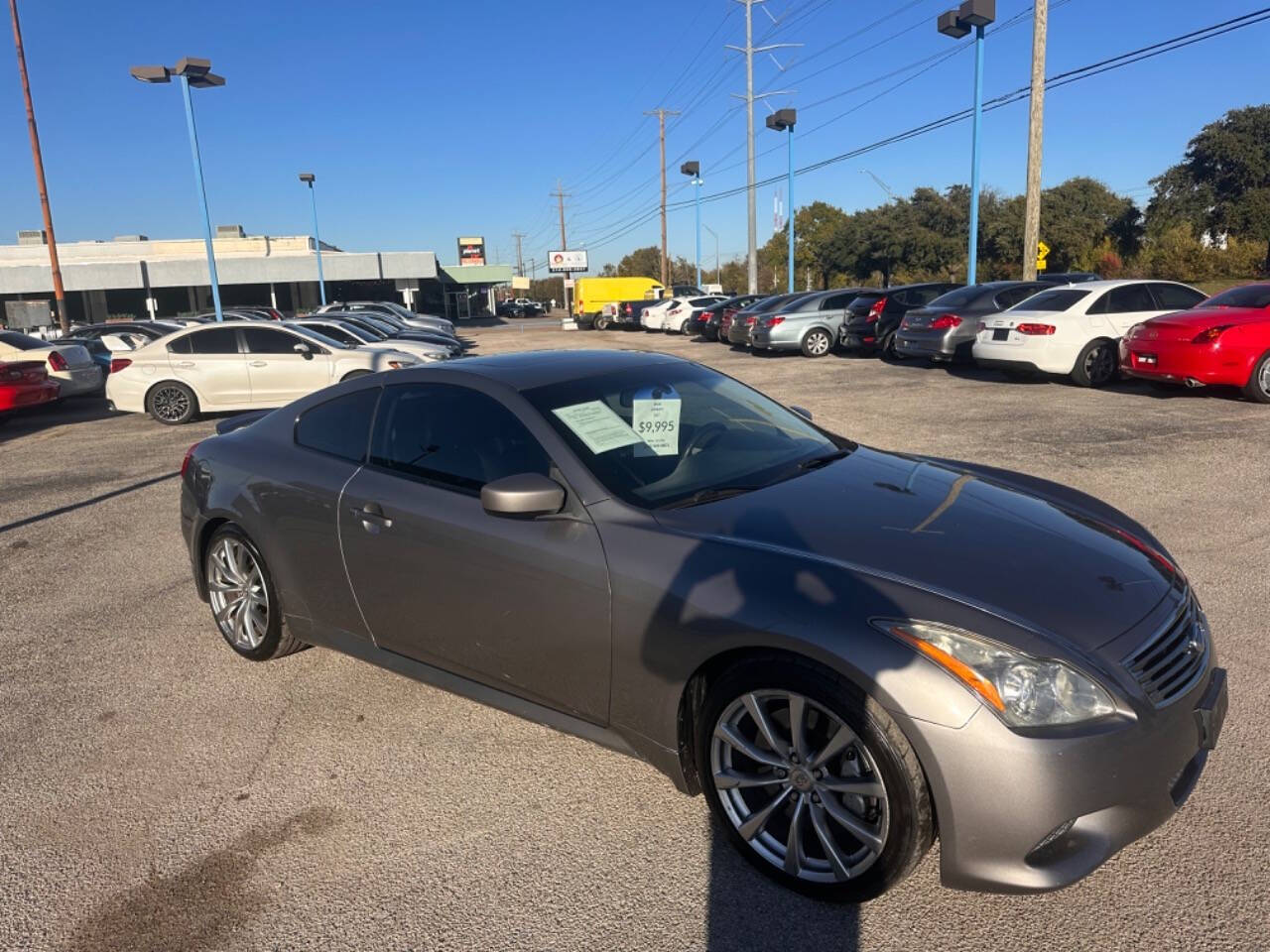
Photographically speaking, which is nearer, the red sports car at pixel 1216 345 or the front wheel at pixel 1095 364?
the red sports car at pixel 1216 345

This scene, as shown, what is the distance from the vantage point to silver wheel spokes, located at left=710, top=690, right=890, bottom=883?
248cm

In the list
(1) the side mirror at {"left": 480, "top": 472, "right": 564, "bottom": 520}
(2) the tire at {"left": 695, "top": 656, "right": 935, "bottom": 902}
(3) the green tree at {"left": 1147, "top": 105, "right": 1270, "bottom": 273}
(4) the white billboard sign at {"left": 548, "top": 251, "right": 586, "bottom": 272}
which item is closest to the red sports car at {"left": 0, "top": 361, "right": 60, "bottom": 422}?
(1) the side mirror at {"left": 480, "top": 472, "right": 564, "bottom": 520}

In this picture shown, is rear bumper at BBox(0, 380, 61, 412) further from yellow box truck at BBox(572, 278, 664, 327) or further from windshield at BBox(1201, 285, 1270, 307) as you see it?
yellow box truck at BBox(572, 278, 664, 327)

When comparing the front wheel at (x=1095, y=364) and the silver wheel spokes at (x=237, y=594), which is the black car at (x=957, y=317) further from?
the silver wheel spokes at (x=237, y=594)

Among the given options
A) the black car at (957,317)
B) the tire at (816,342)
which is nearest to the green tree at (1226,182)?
the tire at (816,342)

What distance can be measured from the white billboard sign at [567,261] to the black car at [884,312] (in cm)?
5665

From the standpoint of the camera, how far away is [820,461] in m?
3.71

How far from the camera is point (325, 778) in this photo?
3.37 m

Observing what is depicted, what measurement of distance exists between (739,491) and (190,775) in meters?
2.36

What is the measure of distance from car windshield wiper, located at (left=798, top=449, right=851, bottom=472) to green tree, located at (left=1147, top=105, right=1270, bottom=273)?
48201 millimetres

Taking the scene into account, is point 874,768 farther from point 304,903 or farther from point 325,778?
point 325,778

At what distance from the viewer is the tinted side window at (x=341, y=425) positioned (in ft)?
12.9

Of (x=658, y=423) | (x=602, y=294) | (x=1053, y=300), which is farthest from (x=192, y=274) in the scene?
(x=658, y=423)

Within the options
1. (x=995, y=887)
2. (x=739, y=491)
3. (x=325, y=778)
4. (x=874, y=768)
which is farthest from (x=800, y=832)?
(x=325, y=778)
